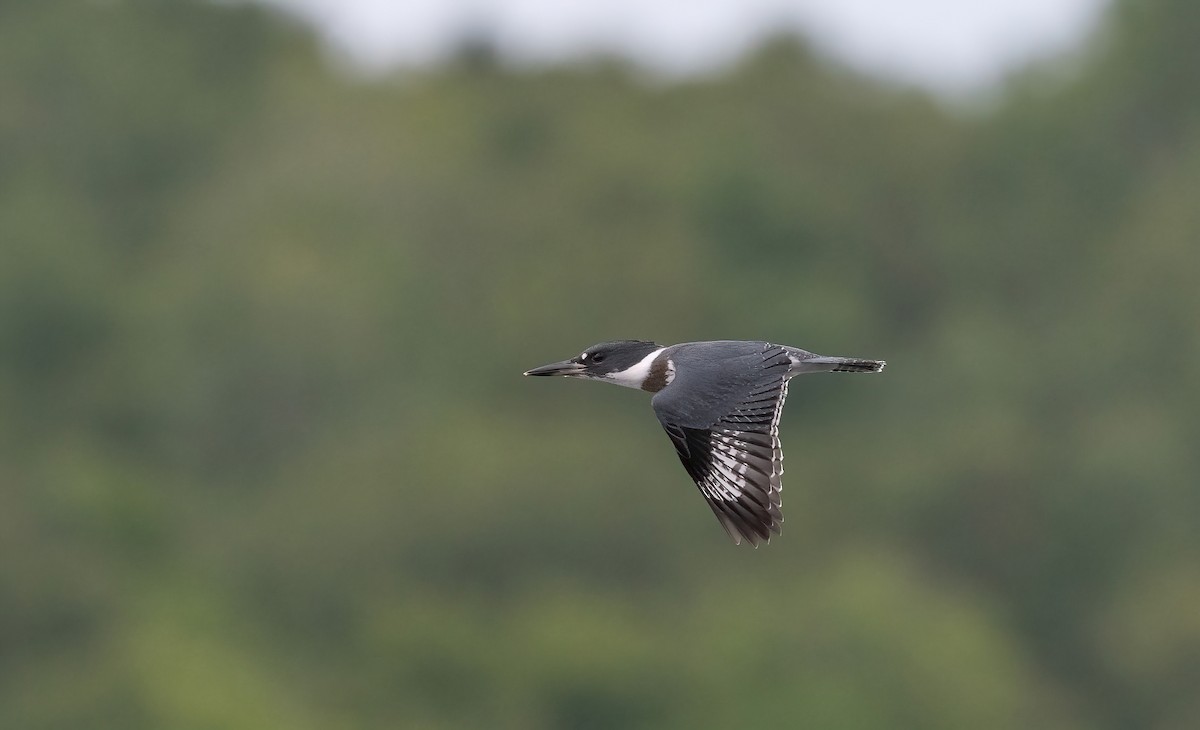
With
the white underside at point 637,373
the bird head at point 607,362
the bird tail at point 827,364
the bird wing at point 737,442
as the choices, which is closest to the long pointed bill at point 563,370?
the bird head at point 607,362

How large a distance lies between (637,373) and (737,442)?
0.83 meters

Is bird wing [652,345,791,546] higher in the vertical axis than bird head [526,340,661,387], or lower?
lower

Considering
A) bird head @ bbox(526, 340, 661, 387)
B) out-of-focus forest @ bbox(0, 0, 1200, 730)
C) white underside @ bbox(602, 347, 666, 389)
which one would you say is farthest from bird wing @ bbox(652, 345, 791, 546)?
out-of-focus forest @ bbox(0, 0, 1200, 730)

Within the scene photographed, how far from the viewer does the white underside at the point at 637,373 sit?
9555 millimetres

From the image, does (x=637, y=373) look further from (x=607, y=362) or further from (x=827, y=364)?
(x=827, y=364)

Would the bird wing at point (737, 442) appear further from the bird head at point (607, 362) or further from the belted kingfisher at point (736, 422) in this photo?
the bird head at point (607, 362)

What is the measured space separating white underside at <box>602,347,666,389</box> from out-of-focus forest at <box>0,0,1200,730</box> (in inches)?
1041

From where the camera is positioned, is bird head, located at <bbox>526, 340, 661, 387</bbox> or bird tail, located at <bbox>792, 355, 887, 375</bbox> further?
bird head, located at <bbox>526, 340, 661, 387</bbox>

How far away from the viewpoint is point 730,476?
888 cm

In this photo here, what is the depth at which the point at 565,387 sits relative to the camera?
46906mm

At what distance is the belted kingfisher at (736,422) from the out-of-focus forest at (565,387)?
27.0 metres

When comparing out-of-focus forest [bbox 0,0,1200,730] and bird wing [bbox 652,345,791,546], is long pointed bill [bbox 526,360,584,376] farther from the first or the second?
out-of-focus forest [bbox 0,0,1200,730]

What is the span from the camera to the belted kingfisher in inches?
346

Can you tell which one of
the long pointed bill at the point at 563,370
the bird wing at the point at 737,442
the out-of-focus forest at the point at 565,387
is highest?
the out-of-focus forest at the point at 565,387
